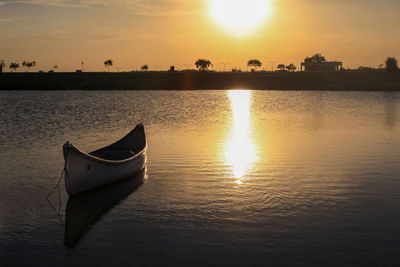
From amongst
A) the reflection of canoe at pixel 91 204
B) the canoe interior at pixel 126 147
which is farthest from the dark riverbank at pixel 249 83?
the reflection of canoe at pixel 91 204

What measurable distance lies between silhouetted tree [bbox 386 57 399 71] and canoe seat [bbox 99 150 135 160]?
7003 inches

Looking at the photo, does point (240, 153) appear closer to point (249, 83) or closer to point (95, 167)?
point (95, 167)

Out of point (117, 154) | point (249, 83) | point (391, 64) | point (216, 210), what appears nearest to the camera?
point (216, 210)

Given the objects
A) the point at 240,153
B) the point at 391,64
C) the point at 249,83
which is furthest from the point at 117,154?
the point at 391,64

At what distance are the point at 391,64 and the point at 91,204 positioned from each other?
186 metres

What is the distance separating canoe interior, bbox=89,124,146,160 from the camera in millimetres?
25736

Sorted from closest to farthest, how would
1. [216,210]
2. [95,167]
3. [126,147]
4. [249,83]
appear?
1. [216,210]
2. [95,167]
3. [126,147]
4. [249,83]

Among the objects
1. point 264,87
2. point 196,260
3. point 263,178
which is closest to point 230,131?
point 263,178

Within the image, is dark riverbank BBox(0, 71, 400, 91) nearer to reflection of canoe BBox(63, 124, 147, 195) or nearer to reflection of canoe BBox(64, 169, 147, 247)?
reflection of canoe BBox(63, 124, 147, 195)

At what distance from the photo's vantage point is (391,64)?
594ft

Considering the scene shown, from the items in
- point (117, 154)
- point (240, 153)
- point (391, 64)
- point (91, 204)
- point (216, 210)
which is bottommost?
point (91, 204)

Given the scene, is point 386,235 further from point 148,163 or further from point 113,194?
point 148,163

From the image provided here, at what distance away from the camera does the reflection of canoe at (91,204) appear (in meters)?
15.3

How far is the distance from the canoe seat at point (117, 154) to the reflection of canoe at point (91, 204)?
7.60 feet
